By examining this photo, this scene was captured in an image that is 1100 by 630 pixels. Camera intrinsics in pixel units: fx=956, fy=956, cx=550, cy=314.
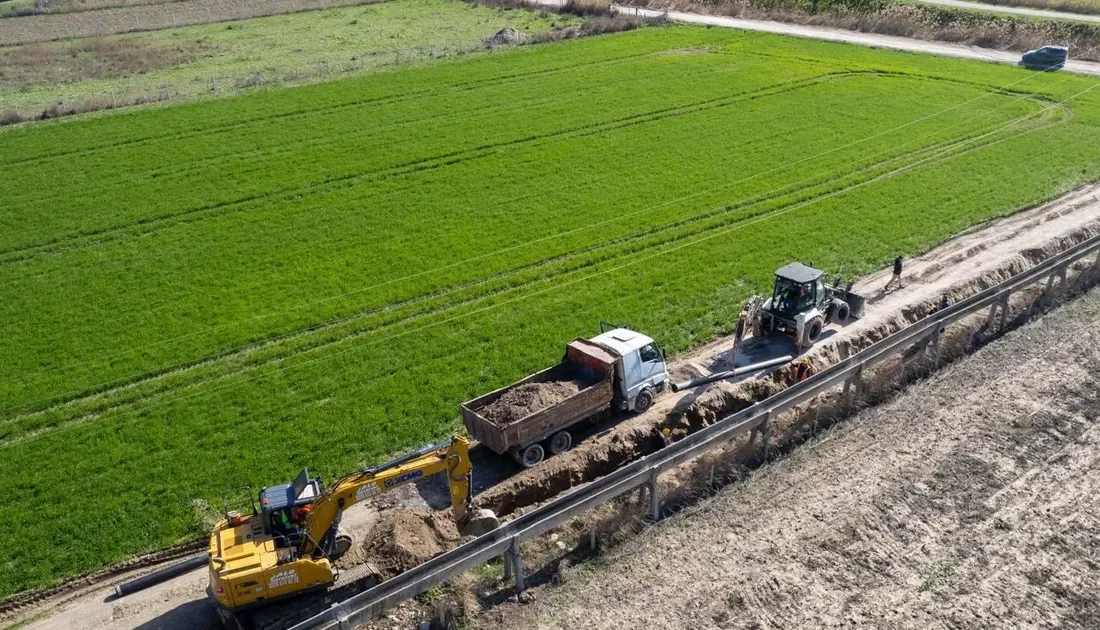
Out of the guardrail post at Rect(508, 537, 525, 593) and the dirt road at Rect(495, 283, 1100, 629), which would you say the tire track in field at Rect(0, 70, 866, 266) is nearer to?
the guardrail post at Rect(508, 537, 525, 593)

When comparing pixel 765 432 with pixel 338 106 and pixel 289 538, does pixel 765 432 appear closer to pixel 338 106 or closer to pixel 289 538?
pixel 289 538

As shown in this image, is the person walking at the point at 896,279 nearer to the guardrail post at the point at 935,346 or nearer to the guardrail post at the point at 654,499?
the guardrail post at the point at 935,346

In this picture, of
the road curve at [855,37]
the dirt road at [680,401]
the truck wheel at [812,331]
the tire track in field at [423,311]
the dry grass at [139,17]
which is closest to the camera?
the dirt road at [680,401]

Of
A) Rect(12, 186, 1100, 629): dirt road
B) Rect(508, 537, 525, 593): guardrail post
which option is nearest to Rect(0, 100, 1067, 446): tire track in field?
Rect(12, 186, 1100, 629): dirt road

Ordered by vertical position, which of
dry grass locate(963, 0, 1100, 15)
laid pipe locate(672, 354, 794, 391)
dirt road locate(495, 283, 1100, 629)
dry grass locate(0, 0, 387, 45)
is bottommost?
dirt road locate(495, 283, 1100, 629)

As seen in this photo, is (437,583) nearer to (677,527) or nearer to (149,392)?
(677,527)

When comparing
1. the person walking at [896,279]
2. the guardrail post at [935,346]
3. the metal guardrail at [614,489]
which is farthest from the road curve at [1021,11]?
the guardrail post at [935,346]
